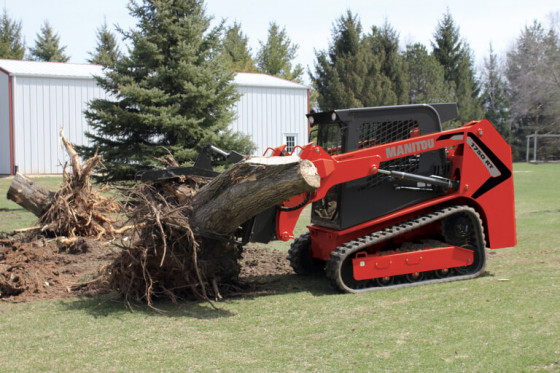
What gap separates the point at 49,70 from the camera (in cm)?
2880

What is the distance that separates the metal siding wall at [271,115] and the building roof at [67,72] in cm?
32

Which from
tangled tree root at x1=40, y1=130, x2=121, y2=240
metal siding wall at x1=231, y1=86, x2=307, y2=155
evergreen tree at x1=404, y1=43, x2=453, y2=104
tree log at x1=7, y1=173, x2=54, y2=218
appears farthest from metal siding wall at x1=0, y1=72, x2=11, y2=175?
evergreen tree at x1=404, y1=43, x2=453, y2=104

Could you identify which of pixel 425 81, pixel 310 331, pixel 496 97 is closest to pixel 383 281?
pixel 310 331

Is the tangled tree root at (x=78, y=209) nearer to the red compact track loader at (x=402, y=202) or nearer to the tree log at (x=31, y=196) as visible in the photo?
the tree log at (x=31, y=196)

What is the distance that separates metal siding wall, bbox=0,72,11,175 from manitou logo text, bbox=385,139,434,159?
82.9ft

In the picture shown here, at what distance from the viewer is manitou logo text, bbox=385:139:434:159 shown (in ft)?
23.0

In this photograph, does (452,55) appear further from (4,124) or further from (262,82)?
(4,124)

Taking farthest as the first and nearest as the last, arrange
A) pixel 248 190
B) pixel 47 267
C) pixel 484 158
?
pixel 47 267 → pixel 484 158 → pixel 248 190

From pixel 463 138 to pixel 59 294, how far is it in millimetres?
5459

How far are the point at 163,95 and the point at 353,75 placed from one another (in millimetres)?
22385

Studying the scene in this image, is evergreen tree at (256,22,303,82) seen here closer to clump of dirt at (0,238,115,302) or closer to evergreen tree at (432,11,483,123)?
evergreen tree at (432,11,483,123)

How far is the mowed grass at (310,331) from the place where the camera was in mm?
4559

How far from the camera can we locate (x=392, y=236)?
278 inches

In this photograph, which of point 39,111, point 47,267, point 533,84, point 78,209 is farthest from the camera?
point 533,84
